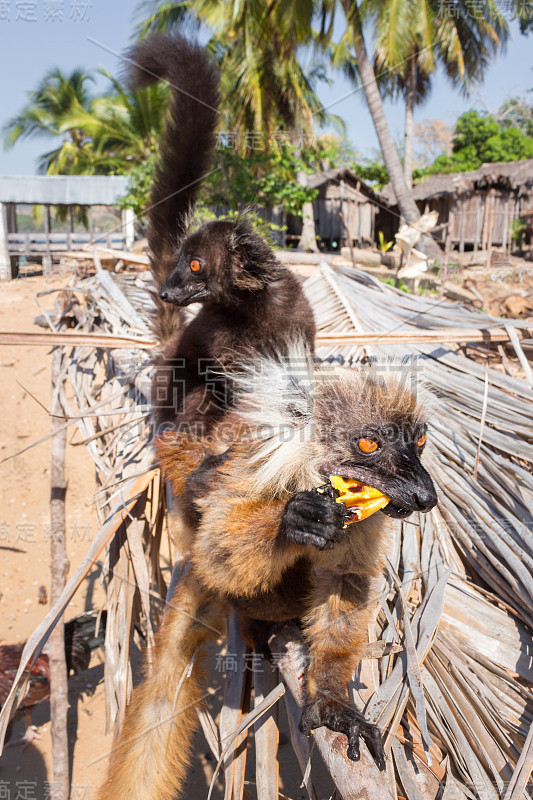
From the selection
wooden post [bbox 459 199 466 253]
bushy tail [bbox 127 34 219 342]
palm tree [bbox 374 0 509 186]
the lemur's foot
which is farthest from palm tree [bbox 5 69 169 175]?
the lemur's foot

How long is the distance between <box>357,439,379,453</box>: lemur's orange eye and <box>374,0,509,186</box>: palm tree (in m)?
16.1

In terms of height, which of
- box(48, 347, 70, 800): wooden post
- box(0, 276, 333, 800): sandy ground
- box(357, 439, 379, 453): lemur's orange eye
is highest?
box(357, 439, 379, 453): lemur's orange eye

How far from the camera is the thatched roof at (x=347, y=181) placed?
25000 mm

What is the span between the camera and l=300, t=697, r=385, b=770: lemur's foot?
2.02 meters

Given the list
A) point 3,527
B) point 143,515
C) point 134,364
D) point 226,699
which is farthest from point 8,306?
point 226,699

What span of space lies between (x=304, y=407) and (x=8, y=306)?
14.2 metres

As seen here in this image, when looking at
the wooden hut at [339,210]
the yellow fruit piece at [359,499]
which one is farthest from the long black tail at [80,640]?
the wooden hut at [339,210]

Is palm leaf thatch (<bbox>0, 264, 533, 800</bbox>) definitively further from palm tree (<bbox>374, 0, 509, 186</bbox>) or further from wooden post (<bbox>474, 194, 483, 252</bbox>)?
wooden post (<bbox>474, 194, 483, 252</bbox>)

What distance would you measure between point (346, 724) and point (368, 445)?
3.25 feet

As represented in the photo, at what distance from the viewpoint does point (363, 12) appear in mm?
16234

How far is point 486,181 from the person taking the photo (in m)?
23.2

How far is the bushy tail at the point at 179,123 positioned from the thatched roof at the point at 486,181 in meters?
21.1

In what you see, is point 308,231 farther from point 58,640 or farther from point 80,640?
point 58,640

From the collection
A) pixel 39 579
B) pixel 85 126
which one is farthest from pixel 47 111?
pixel 39 579
